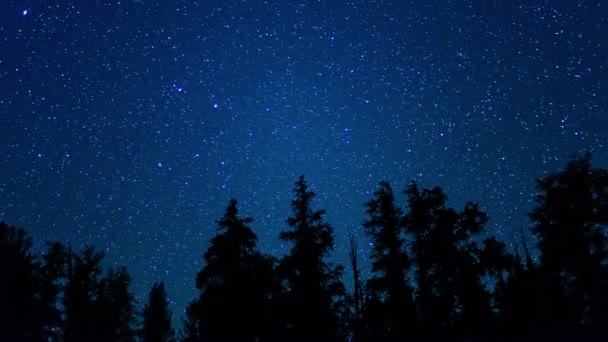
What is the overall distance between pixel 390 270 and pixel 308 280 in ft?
16.9

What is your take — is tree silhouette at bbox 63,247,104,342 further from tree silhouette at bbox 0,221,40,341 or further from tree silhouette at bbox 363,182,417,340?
tree silhouette at bbox 363,182,417,340

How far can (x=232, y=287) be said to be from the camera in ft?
91.8

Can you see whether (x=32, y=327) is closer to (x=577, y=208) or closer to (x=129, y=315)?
(x=129, y=315)

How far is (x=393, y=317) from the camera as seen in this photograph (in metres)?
28.7

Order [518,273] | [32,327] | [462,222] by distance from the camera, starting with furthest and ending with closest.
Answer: [32,327], [518,273], [462,222]

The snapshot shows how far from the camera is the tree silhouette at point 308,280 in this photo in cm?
2812

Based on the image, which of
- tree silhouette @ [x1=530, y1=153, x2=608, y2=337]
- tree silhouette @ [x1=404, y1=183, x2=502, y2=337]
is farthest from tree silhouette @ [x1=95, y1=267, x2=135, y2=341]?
tree silhouette @ [x1=530, y1=153, x2=608, y2=337]

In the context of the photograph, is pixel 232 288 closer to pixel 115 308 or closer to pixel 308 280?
pixel 308 280

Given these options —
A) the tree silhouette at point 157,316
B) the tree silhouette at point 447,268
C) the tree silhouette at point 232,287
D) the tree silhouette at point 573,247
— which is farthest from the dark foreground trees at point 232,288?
the tree silhouette at point 157,316

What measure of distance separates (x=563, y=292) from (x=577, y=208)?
17.1 ft

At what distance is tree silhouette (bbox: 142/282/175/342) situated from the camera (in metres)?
50.8

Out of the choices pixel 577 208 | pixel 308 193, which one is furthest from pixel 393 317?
pixel 577 208

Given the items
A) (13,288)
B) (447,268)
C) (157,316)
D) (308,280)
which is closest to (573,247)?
(447,268)

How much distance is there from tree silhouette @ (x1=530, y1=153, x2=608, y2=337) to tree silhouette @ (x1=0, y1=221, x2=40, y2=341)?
104 feet
